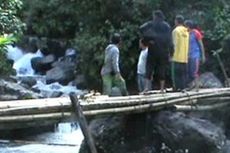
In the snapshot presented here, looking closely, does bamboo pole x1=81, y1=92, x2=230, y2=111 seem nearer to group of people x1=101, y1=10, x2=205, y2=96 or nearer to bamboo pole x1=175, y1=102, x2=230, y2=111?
bamboo pole x1=175, y1=102, x2=230, y2=111

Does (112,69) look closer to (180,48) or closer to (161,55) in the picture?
(161,55)

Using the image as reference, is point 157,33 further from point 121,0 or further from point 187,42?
point 121,0

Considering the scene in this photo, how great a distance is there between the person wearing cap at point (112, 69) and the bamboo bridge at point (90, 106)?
615 mm

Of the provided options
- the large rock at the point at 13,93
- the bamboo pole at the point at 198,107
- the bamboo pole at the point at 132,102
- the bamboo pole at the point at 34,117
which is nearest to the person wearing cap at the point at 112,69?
the bamboo pole at the point at 132,102

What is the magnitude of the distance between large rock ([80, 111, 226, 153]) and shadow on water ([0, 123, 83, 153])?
194 cm

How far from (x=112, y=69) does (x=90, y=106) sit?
2157 millimetres

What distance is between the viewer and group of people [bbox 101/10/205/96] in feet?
34.7

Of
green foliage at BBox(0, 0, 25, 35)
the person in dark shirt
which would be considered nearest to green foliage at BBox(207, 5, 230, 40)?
the person in dark shirt

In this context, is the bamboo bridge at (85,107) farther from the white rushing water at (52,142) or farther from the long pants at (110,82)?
the white rushing water at (52,142)

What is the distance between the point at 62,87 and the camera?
18734 millimetres

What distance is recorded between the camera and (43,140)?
13516 millimetres

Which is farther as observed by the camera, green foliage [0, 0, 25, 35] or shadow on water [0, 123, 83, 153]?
shadow on water [0, 123, 83, 153]

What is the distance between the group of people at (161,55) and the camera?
1057 cm

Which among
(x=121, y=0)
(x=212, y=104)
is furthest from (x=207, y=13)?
(x=212, y=104)
